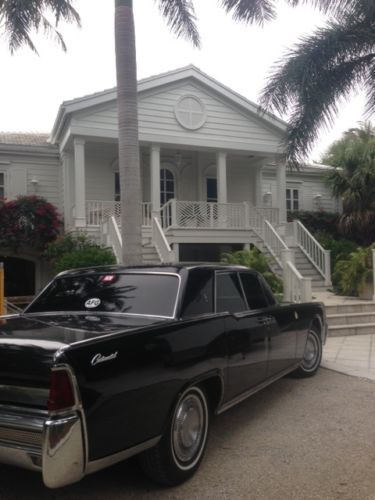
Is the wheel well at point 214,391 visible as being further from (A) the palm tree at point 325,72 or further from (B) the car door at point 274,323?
(A) the palm tree at point 325,72

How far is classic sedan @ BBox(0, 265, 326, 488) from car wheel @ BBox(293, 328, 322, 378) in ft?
4.75

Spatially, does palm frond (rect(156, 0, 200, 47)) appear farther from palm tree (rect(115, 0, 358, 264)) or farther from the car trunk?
the car trunk

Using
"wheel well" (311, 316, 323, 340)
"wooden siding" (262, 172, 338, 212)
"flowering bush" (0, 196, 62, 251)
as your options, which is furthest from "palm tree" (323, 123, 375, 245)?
"wheel well" (311, 316, 323, 340)

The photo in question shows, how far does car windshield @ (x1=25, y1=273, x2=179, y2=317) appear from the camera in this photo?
399 centimetres

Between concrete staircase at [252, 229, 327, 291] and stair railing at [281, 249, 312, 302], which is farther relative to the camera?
concrete staircase at [252, 229, 327, 291]

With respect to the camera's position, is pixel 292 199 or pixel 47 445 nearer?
pixel 47 445

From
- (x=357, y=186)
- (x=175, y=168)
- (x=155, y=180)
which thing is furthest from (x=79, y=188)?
(x=357, y=186)

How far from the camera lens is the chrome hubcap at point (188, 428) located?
3.47 m

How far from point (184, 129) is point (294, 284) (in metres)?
7.45

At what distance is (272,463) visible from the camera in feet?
12.4

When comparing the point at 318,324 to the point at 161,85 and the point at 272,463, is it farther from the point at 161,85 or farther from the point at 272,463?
the point at 161,85

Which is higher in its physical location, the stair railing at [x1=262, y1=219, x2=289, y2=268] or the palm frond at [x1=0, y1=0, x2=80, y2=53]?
the palm frond at [x1=0, y1=0, x2=80, y2=53]

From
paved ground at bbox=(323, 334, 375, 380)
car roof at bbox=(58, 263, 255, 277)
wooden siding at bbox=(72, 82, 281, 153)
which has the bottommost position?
paved ground at bbox=(323, 334, 375, 380)

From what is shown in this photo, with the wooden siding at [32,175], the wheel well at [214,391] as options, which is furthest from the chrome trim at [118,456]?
the wooden siding at [32,175]
